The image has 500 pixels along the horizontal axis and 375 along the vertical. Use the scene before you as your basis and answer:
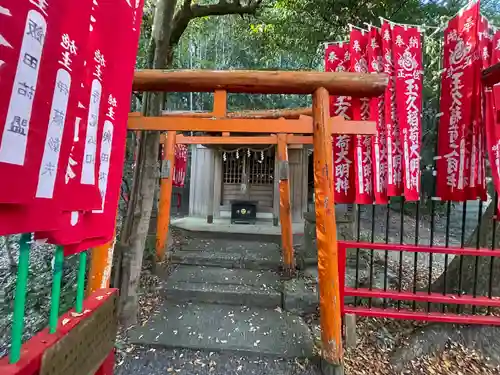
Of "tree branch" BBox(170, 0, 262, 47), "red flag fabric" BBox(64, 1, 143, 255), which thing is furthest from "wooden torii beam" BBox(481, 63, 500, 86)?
"tree branch" BBox(170, 0, 262, 47)

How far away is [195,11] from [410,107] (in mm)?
3458

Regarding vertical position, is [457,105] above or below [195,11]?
below

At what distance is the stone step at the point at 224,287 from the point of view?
4.31 m

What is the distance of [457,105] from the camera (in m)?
2.96

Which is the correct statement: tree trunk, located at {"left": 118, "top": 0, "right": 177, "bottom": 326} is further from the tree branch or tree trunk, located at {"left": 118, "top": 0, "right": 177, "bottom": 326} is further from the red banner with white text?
the red banner with white text

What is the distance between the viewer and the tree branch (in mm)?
4371

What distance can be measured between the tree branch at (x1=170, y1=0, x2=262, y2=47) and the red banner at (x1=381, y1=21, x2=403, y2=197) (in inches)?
109

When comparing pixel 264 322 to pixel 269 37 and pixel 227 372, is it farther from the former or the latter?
pixel 269 37

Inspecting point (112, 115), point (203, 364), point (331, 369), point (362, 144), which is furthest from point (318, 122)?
point (203, 364)

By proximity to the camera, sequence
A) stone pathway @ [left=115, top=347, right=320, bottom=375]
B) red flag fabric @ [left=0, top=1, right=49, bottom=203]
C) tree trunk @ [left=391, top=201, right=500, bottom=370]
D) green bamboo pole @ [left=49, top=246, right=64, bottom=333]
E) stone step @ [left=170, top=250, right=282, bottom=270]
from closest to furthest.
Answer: red flag fabric @ [left=0, top=1, right=49, bottom=203] → green bamboo pole @ [left=49, top=246, right=64, bottom=333] → stone pathway @ [left=115, top=347, right=320, bottom=375] → tree trunk @ [left=391, top=201, right=500, bottom=370] → stone step @ [left=170, top=250, right=282, bottom=270]

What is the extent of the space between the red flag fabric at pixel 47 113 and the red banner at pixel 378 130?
2.94m

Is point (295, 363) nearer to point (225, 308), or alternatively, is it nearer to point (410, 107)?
point (225, 308)

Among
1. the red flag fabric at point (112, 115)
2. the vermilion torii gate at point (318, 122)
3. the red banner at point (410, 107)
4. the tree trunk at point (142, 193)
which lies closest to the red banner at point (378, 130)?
the red banner at point (410, 107)

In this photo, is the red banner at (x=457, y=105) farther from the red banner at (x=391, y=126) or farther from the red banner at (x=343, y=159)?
the red banner at (x=343, y=159)
